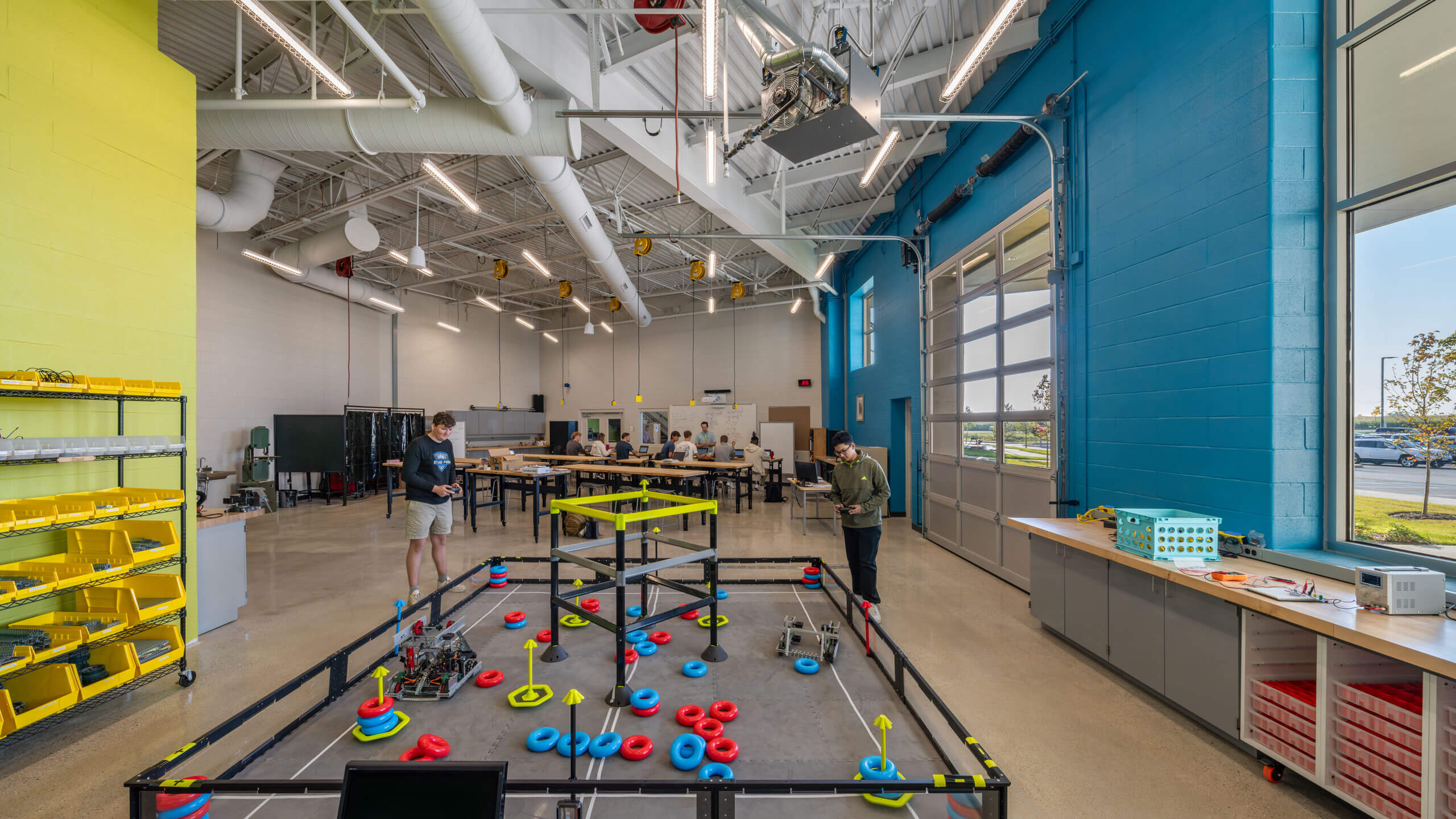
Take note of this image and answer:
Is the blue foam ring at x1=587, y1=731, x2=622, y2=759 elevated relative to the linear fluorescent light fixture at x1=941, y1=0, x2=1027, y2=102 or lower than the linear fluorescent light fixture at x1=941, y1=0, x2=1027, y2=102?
lower

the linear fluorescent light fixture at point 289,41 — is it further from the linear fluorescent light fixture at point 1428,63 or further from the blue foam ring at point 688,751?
the linear fluorescent light fixture at point 1428,63

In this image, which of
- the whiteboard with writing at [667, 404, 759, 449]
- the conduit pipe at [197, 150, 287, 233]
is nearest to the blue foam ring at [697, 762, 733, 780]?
the conduit pipe at [197, 150, 287, 233]

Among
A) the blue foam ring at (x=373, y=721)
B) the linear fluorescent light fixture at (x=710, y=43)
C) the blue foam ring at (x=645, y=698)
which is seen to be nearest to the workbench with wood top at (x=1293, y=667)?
the blue foam ring at (x=645, y=698)

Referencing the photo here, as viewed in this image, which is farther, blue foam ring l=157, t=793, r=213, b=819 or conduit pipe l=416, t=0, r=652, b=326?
conduit pipe l=416, t=0, r=652, b=326

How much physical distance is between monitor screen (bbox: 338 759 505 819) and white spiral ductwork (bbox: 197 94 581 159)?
4988 millimetres

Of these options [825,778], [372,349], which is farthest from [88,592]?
[372,349]

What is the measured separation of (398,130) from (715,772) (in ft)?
19.2

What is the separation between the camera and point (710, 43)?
3.38 meters

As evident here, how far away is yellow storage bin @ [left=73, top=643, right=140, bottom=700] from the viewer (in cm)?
276

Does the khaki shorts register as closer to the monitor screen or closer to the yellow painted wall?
the yellow painted wall

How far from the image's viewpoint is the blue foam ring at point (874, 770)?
2.22 m

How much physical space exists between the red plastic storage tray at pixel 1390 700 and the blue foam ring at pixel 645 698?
307 centimetres

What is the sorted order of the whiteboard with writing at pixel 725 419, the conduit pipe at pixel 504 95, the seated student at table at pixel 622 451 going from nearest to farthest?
the conduit pipe at pixel 504 95, the seated student at table at pixel 622 451, the whiteboard with writing at pixel 725 419

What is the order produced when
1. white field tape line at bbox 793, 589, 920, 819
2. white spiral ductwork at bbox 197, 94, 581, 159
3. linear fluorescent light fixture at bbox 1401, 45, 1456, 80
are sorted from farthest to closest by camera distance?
white spiral ductwork at bbox 197, 94, 581, 159 < linear fluorescent light fixture at bbox 1401, 45, 1456, 80 < white field tape line at bbox 793, 589, 920, 819
